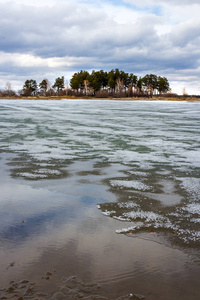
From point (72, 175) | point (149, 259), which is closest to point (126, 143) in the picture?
point (72, 175)

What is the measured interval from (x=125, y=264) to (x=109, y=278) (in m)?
0.28

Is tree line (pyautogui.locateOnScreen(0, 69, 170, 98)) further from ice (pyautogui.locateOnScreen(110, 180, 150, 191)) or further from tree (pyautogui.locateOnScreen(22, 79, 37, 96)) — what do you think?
ice (pyautogui.locateOnScreen(110, 180, 150, 191))

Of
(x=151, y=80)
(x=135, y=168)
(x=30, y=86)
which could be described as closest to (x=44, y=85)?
(x=30, y=86)

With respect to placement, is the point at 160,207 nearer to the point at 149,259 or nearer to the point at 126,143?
the point at 149,259

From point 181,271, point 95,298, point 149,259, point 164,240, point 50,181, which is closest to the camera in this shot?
point 95,298

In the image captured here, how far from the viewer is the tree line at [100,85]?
9344cm

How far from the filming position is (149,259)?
2.94 metres

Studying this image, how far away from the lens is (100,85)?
343ft

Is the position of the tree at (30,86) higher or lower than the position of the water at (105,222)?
higher

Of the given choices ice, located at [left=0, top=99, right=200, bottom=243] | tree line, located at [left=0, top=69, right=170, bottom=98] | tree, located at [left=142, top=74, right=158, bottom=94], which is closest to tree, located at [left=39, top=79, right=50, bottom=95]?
tree line, located at [left=0, top=69, right=170, bottom=98]

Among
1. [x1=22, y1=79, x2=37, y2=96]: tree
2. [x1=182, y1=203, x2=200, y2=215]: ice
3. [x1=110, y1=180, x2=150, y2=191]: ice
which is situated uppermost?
[x1=22, y1=79, x2=37, y2=96]: tree

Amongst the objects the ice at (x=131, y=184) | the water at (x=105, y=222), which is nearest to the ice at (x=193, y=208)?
the water at (x=105, y=222)

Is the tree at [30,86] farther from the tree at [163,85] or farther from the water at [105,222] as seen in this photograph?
the water at [105,222]

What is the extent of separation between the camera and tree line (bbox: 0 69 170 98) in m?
93.4
